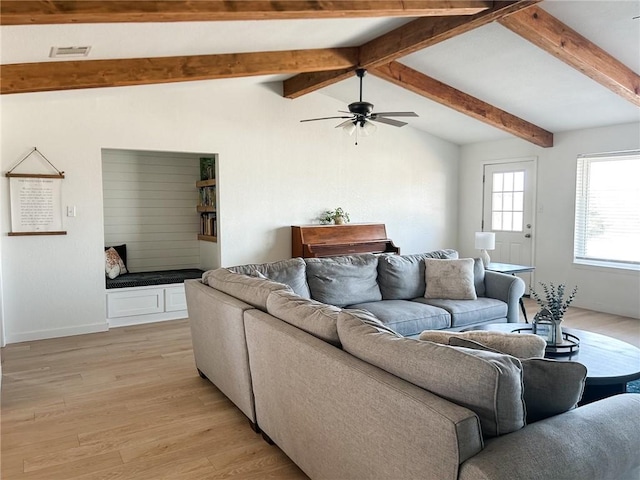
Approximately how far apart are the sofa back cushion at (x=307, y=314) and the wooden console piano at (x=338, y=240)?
11.2 ft

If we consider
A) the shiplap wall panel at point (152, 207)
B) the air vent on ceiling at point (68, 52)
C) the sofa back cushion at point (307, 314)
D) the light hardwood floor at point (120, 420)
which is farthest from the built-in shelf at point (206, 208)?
the sofa back cushion at point (307, 314)

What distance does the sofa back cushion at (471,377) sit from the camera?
4.73 feet

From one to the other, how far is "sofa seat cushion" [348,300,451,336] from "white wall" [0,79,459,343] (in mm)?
2535

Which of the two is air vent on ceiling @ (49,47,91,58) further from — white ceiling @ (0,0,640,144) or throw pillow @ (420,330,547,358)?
throw pillow @ (420,330,547,358)

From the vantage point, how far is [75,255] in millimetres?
5000

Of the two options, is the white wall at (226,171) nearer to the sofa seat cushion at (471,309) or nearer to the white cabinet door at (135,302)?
the white cabinet door at (135,302)

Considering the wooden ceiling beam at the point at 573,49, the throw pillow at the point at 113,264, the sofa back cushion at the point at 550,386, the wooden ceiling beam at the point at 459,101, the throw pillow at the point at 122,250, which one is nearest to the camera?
the sofa back cushion at the point at 550,386

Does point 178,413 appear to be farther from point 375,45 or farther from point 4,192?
point 375,45

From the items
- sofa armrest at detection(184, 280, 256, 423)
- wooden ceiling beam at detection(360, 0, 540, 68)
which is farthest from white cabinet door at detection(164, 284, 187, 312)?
wooden ceiling beam at detection(360, 0, 540, 68)

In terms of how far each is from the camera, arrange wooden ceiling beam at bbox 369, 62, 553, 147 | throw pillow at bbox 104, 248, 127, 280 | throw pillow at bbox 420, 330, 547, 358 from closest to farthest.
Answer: throw pillow at bbox 420, 330, 547, 358
wooden ceiling beam at bbox 369, 62, 553, 147
throw pillow at bbox 104, 248, 127, 280

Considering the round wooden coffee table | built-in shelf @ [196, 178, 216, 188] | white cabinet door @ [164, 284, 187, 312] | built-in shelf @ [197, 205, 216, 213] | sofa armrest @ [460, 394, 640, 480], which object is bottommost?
white cabinet door @ [164, 284, 187, 312]

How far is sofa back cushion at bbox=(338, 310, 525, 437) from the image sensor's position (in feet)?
4.73

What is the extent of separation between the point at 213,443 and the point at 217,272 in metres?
1.26

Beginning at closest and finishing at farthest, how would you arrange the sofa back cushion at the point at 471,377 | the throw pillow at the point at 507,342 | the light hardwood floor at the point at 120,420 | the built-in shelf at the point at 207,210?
the sofa back cushion at the point at 471,377 < the throw pillow at the point at 507,342 < the light hardwood floor at the point at 120,420 < the built-in shelf at the point at 207,210
